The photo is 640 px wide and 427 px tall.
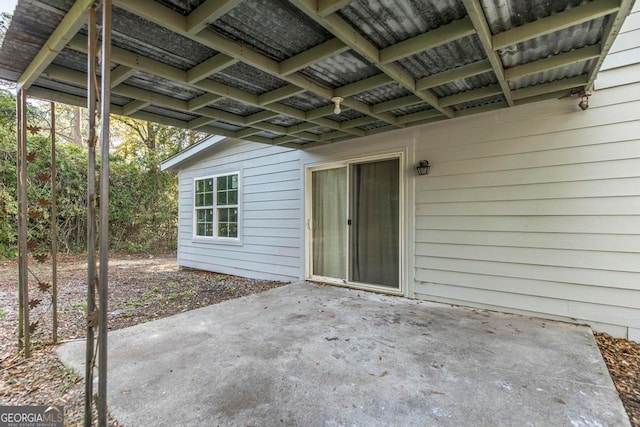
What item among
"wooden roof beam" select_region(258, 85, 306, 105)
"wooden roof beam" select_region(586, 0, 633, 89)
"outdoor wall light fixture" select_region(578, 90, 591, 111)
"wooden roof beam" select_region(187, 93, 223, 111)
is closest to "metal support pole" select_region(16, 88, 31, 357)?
"wooden roof beam" select_region(187, 93, 223, 111)

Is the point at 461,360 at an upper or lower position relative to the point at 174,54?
lower

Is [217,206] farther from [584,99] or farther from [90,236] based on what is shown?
[584,99]

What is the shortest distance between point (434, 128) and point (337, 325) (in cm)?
275

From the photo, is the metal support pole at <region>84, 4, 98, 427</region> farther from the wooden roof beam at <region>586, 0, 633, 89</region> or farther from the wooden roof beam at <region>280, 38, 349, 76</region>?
the wooden roof beam at <region>586, 0, 633, 89</region>

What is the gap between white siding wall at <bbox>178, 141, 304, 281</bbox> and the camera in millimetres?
5496

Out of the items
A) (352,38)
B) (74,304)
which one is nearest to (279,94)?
(352,38)

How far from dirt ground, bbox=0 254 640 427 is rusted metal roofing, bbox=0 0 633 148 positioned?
70.2 inches

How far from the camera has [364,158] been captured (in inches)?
183

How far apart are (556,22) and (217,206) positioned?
623cm

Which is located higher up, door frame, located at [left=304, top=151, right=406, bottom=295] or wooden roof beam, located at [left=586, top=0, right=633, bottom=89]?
wooden roof beam, located at [left=586, top=0, right=633, bottom=89]

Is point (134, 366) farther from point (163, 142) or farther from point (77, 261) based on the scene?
point (163, 142)

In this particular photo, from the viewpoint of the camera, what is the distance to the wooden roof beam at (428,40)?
2027 millimetres

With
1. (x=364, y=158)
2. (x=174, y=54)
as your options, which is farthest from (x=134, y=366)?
(x=364, y=158)

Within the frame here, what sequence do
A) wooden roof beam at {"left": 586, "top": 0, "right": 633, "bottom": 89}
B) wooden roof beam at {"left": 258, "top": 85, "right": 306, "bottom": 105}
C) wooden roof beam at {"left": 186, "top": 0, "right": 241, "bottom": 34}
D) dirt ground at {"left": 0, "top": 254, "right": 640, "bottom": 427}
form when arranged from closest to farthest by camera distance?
wooden roof beam at {"left": 186, "top": 0, "right": 241, "bottom": 34}, wooden roof beam at {"left": 586, "top": 0, "right": 633, "bottom": 89}, dirt ground at {"left": 0, "top": 254, "right": 640, "bottom": 427}, wooden roof beam at {"left": 258, "top": 85, "right": 306, "bottom": 105}
